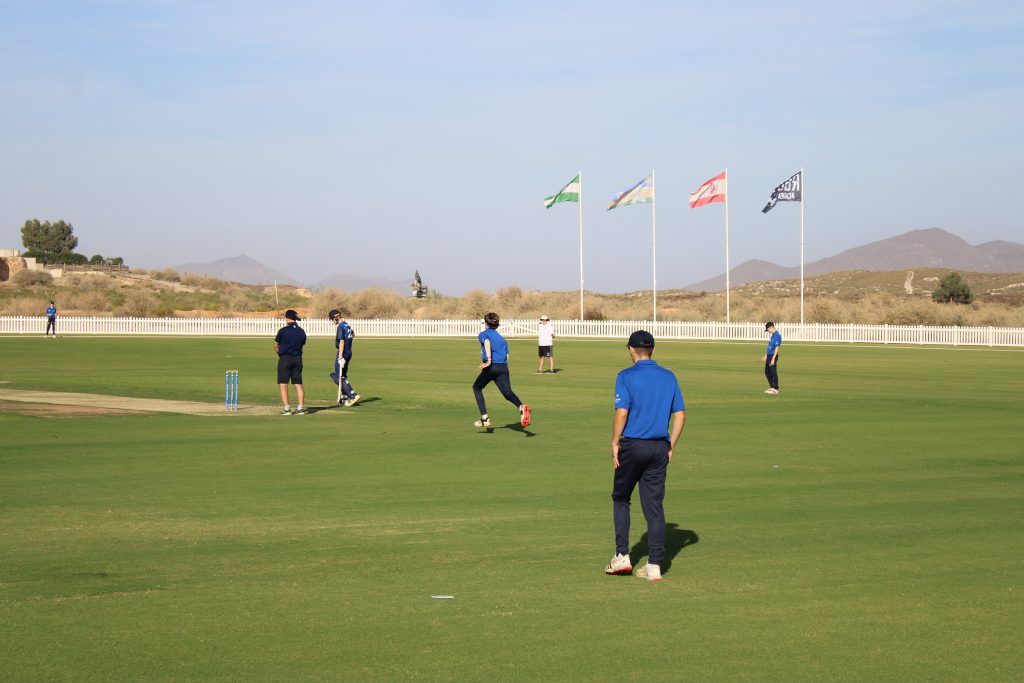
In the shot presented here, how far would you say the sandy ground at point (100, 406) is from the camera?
66.9 ft

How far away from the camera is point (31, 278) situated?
108938 millimetres

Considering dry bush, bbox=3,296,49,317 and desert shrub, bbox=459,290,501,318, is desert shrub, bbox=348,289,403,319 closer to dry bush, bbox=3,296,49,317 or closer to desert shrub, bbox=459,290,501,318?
desert shrub, bbox=459,290,501,318

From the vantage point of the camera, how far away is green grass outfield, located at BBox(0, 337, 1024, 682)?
634 cm

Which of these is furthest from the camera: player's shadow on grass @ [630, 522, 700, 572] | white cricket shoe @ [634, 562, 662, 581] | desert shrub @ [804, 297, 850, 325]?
desert shrub @ [804, 297, 850, 325]

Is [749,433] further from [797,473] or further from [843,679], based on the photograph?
[843,679]

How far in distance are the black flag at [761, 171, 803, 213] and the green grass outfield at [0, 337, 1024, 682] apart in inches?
1572

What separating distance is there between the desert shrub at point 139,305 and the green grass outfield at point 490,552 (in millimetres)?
73654

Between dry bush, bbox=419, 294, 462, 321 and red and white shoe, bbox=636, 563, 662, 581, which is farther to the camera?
dry bush, bbox=419, 294, 462, 321

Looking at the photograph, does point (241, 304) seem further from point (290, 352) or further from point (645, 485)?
point (645, 485)

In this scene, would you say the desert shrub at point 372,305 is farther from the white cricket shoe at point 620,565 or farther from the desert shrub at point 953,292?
the white cricket shoe at point 620,565

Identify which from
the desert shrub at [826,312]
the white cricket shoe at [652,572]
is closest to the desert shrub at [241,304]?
the desert shrub at [826,312]

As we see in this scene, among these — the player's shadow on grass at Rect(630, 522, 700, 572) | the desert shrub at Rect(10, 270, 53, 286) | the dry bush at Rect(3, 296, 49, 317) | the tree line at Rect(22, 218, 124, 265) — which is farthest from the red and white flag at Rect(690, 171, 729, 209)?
the tree line at Rect(22, 218, 124, 265)

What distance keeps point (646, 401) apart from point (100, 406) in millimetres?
16193

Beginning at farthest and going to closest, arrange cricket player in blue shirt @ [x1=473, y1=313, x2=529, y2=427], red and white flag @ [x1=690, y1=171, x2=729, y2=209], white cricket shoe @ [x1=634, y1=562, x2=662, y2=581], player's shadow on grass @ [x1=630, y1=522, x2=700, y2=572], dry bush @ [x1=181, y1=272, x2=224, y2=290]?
dry bush @ [x1=181, y1=272, x2=224, y2=290] < red and white flag @ [x1=690, y1=171, x2=729, y2=209] < cricket player in blue shirt @ [x1=473, y1=313, x2=529, y2=427] < player's shadow on grass @ [x1=630, y1=522, x2=700, y2=572] < white cricket shoe @ [x1=634, y1=562, x2=662, y2=581]
